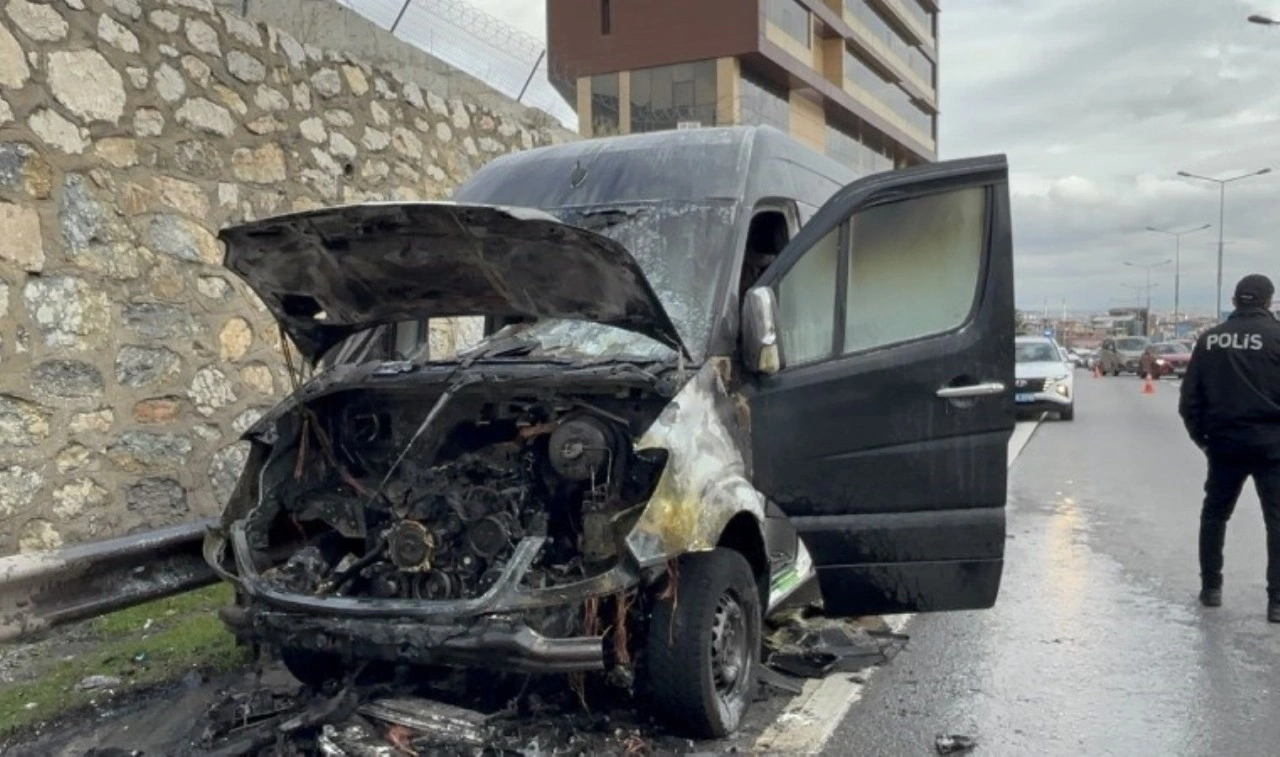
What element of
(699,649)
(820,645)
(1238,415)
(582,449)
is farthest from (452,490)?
(1238,415)

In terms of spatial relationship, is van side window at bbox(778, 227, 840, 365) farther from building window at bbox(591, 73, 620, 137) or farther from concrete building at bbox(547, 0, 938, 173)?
building window at bbox(591, 73, 620, 137)

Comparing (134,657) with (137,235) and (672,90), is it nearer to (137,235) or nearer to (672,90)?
(137,235)

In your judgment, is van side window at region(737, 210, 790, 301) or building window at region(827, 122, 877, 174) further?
building window at region(827, 122, 877, 174)

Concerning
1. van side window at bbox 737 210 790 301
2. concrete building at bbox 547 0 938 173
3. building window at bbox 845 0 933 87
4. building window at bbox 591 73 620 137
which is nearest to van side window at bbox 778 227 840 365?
van side window at bbox 737 210 790 301

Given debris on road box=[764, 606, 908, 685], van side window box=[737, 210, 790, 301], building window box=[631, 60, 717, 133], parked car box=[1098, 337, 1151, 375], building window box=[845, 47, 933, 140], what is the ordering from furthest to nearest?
building window box=[845, 47, 933, 140]
parked car box=[1098, 337, 1151, 375]
building window box=[631, 60, 717, 133]
van side window box=[737, 210, 790, 301]
debris on road box=[764, 606, 908, 685]

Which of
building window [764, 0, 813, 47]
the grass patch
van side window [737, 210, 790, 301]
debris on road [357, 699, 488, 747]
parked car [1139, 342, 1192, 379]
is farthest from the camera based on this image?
building window [764, 0, 813, 47]

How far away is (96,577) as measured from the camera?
4723 millimetres

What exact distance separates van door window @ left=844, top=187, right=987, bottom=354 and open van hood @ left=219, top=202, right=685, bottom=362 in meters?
1.05

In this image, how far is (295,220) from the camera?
15.1 ft

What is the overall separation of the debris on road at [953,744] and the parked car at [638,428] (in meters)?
0.63

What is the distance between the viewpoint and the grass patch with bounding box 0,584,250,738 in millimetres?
4867

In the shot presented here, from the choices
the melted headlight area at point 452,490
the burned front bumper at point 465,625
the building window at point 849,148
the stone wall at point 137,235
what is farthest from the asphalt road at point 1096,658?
the building window at point 849,148

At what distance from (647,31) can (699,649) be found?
44.5 meters

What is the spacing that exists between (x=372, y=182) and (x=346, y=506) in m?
4.55
